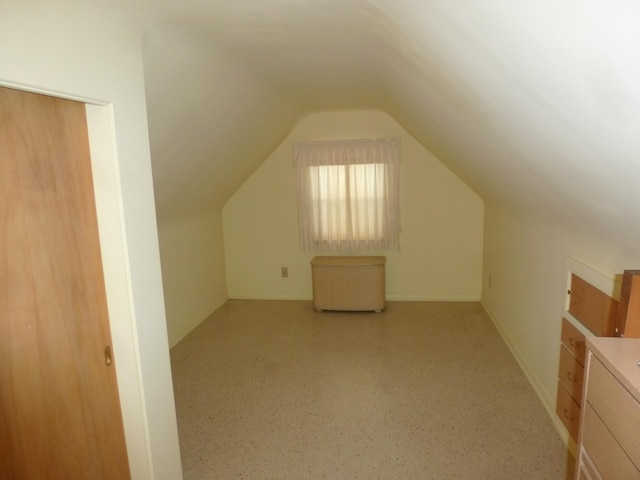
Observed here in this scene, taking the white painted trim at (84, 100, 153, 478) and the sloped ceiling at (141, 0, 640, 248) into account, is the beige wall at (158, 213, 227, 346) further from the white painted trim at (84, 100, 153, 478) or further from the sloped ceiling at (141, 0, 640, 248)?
the white painted trim at (84, 100, 153, 478)

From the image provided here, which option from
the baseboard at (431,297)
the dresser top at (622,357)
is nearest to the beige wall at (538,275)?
the dresser top at (622,357)

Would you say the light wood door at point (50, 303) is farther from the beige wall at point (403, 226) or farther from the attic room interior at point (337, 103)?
the beige wall at point (403, 226)

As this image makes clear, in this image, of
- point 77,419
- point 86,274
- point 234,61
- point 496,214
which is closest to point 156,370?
point 77,419

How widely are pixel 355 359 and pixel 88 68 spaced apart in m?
2.75

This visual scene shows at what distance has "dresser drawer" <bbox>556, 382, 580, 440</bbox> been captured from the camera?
201cm

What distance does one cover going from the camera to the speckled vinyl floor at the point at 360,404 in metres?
2.08

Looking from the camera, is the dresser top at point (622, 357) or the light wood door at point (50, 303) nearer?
the dresser top at point (622, 357)

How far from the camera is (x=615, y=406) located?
3.24ft

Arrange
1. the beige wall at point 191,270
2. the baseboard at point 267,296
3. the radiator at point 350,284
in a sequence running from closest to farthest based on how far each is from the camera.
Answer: the beige wall at point 191,270, the radiator at point 350,284, the baseboard at point 267,296

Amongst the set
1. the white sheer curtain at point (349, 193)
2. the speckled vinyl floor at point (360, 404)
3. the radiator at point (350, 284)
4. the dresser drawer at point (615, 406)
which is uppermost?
the white sheer curtain at point (349, 193)

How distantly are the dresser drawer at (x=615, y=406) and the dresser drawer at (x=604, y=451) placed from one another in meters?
0.02

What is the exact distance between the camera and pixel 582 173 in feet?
4.33

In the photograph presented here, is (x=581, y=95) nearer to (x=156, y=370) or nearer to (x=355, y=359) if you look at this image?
(x=156, y=370)

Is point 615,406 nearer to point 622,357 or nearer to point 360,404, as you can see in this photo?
point 622,357
